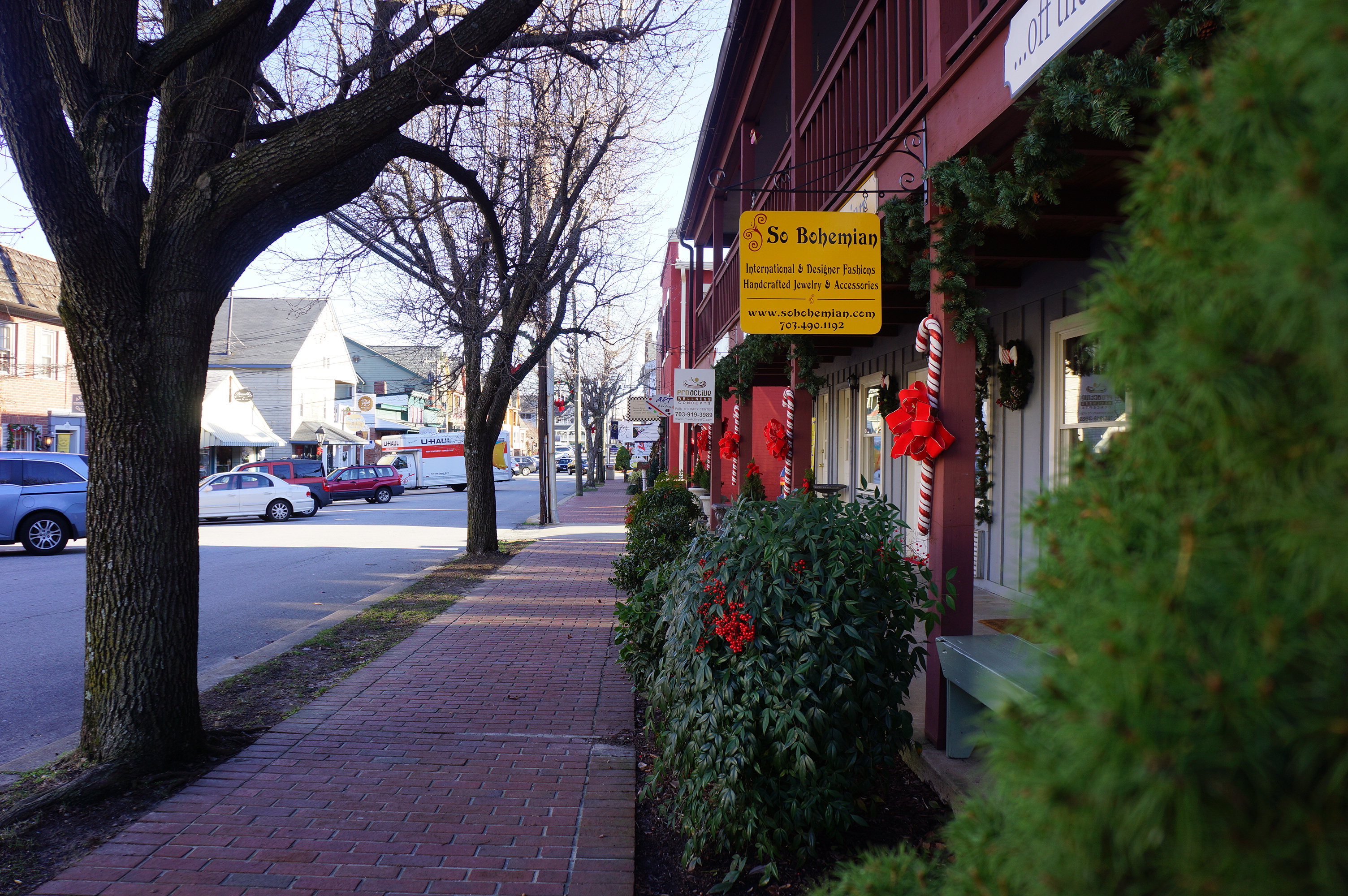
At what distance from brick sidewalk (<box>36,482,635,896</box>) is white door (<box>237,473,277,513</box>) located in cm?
1938

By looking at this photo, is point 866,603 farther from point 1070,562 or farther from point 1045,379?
point 1045,379

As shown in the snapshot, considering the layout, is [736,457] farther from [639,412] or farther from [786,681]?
[639,412]

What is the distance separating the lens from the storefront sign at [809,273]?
5.73 meters

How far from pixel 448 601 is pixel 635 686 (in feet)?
16.2

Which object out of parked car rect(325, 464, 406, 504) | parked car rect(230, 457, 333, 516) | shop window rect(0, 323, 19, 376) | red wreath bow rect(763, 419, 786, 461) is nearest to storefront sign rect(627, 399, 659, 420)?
parked car rect(325, 464, 406, 504)

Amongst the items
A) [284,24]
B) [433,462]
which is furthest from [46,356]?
[284,24]

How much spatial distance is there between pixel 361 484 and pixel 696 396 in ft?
80.6

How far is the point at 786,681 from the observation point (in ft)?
10.9

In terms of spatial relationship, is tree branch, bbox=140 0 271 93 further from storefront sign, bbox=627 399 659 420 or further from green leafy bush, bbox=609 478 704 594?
storefront sign, bbox=627 399 659 420

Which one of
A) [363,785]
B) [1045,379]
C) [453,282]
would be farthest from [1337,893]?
[453,282]

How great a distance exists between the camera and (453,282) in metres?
13.3

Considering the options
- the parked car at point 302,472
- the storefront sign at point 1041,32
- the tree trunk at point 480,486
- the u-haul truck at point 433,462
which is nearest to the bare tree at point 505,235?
the tree trunk at point 480,486

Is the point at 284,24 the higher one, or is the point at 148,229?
the point at 284,24

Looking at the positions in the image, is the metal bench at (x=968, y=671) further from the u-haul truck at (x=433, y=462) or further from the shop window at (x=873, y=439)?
the u-haul truck at (x=433, y=462)
